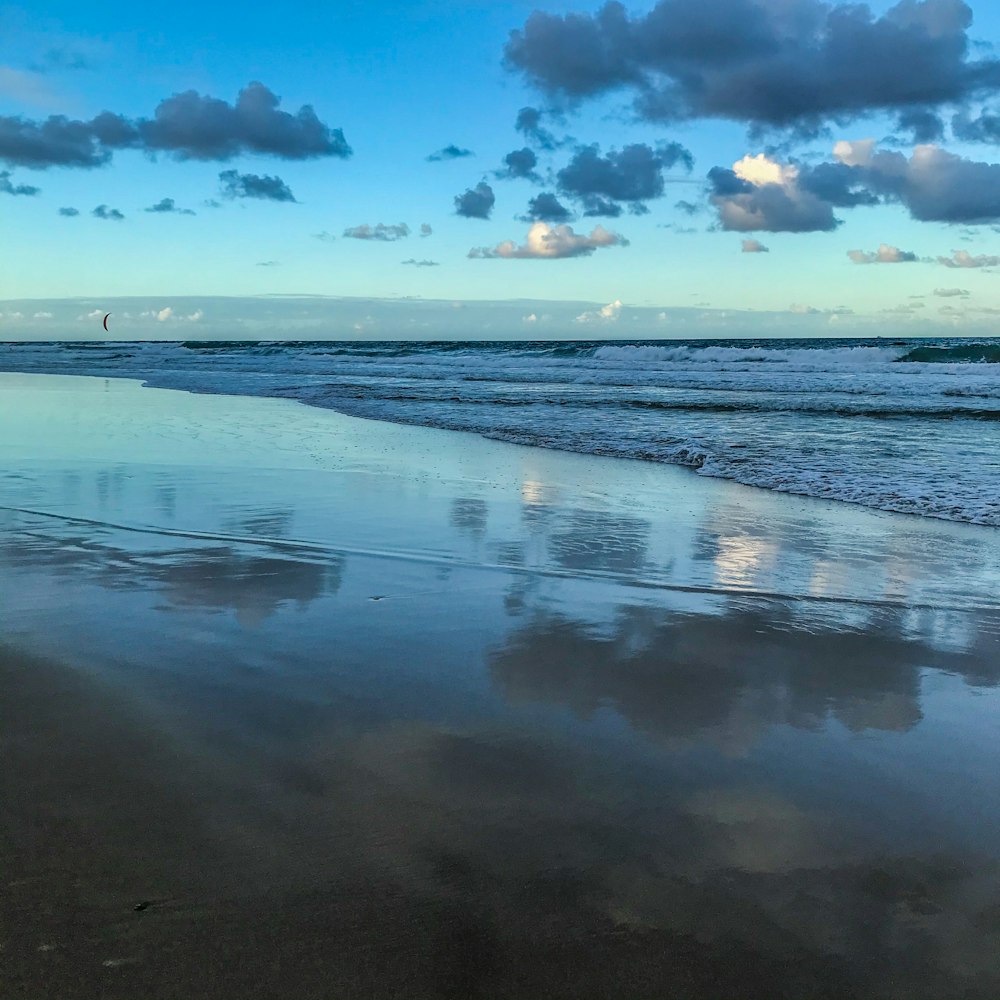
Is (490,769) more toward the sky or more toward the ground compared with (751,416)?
more toward the ground

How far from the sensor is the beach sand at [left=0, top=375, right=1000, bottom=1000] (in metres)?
1.98

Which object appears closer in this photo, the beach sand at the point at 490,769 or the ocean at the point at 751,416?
the beach sand at the point at 490,769

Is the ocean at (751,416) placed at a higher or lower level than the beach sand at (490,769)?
higher

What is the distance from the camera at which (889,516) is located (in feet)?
25.8

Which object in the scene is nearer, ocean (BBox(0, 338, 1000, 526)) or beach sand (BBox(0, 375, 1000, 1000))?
beach sand (BBox(0, 375, 1000, 1000))

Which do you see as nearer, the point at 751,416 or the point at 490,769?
the point at 490,769

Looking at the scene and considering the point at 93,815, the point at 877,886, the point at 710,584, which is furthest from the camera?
the point at 710,584

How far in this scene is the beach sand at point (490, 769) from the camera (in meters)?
1.98

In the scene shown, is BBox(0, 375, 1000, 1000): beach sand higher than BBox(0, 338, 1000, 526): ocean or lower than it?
lower

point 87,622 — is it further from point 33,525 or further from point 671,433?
point 671,433

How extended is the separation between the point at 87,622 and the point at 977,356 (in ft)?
152

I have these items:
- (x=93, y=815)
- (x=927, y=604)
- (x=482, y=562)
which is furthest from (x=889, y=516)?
(x=93, y=815)

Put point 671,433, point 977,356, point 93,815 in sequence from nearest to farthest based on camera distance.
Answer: point 93,815, point 671,433, point 977,356

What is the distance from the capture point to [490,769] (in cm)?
278
